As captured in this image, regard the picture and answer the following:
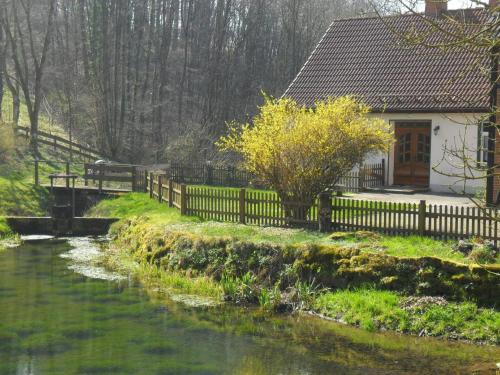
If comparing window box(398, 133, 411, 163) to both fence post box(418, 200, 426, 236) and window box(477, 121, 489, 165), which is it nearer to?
window box(477, 121, 489, 165)

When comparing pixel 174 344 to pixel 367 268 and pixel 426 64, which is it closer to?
pixel 367 268

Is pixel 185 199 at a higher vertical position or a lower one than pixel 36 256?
higher

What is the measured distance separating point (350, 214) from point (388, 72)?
44.1 feet

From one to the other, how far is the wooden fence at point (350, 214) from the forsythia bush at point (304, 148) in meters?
0.61

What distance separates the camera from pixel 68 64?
4841 centimetres

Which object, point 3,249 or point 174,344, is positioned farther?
point 3,249

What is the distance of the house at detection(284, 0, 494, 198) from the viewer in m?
27.6

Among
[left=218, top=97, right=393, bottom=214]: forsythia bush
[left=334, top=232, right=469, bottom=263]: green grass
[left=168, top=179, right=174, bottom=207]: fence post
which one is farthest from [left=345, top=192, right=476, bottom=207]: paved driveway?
[left=334, top=232, right=469, bottom=263]: green grass

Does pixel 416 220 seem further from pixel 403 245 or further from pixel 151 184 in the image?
pixel 151 184

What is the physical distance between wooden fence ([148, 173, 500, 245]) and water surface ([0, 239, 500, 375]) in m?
3.97

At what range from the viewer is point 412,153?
2983cm

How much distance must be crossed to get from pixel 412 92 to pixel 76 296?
58.1 ft

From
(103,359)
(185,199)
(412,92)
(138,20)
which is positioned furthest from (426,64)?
(138,20)

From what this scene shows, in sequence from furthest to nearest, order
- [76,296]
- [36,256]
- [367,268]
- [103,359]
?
[36,256] → [76,296] → [367,268] → [103,359]
